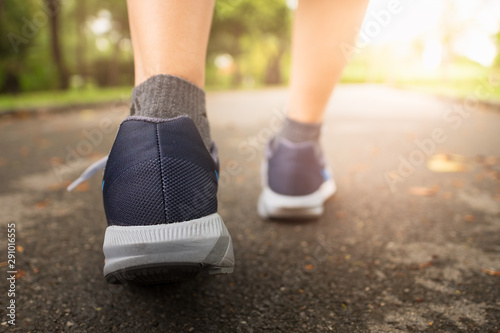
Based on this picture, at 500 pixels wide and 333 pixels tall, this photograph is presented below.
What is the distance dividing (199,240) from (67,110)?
5981 mm

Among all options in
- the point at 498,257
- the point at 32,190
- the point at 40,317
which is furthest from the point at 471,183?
the point at 32,190

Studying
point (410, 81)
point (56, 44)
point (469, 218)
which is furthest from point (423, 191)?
point (410, 81)

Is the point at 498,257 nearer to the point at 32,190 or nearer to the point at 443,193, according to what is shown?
the point at 443,193

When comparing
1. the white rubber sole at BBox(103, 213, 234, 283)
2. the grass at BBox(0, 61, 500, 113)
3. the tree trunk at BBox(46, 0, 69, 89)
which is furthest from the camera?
the tree trunk at BBox(46, 0, 69, 89)

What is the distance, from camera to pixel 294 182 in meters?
1.48

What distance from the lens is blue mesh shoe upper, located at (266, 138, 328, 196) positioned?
1478 mm

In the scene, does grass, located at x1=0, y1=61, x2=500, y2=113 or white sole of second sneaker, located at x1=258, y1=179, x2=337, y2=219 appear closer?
white sole of second sneaker, located at x1=258, y1=179, x2=337, y2=219

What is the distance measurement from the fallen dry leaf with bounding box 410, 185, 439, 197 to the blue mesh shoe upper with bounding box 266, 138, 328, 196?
2.10ft

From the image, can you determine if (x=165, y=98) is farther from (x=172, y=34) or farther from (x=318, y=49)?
(x=318, y=49)

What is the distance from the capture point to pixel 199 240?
781 mm

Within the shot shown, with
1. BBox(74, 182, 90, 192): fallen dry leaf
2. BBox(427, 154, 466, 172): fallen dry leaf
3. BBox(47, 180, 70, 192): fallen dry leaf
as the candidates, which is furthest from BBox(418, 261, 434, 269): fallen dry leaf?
BBox(47, 180, 70, 192): fallen dry leaf

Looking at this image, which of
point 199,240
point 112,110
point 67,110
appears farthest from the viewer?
point 112,110

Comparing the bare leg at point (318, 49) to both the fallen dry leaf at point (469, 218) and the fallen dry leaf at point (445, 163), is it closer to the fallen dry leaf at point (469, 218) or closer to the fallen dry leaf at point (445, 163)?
the fallen dry leaf at point (469, 218)

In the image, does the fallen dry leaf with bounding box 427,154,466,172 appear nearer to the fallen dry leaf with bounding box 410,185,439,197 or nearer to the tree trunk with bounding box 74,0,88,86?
the fallen dry leaf with bounding box 410,185,439,197
